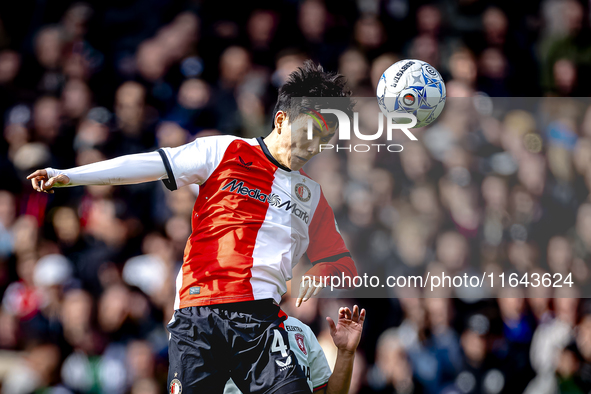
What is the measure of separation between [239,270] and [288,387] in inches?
28.0

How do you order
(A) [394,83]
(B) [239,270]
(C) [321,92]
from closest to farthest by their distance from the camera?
(B) [239,270] < (C) [321,92] < (A) [394,83]

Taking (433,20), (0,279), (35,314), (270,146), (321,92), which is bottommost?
(35,314)

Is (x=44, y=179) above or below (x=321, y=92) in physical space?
below

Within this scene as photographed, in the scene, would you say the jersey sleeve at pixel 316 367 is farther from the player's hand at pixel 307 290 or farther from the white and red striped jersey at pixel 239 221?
the white and red striped jersey at pixel 239 221

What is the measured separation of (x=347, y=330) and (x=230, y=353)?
29.1 inches

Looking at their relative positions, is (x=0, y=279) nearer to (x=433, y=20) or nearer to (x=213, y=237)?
(x=213, y=237)

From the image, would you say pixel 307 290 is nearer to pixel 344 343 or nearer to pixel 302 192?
pixel 344 343

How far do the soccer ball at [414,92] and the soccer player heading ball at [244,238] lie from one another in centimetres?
80

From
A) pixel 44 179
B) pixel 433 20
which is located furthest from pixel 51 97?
pixel 433 20

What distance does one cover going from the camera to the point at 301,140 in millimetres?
3656

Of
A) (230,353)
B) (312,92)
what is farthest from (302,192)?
(230,353)

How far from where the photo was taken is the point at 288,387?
10.6 feet

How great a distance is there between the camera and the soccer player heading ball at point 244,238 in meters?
3.32

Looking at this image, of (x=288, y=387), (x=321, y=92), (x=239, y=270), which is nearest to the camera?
(x=288, y=387)
